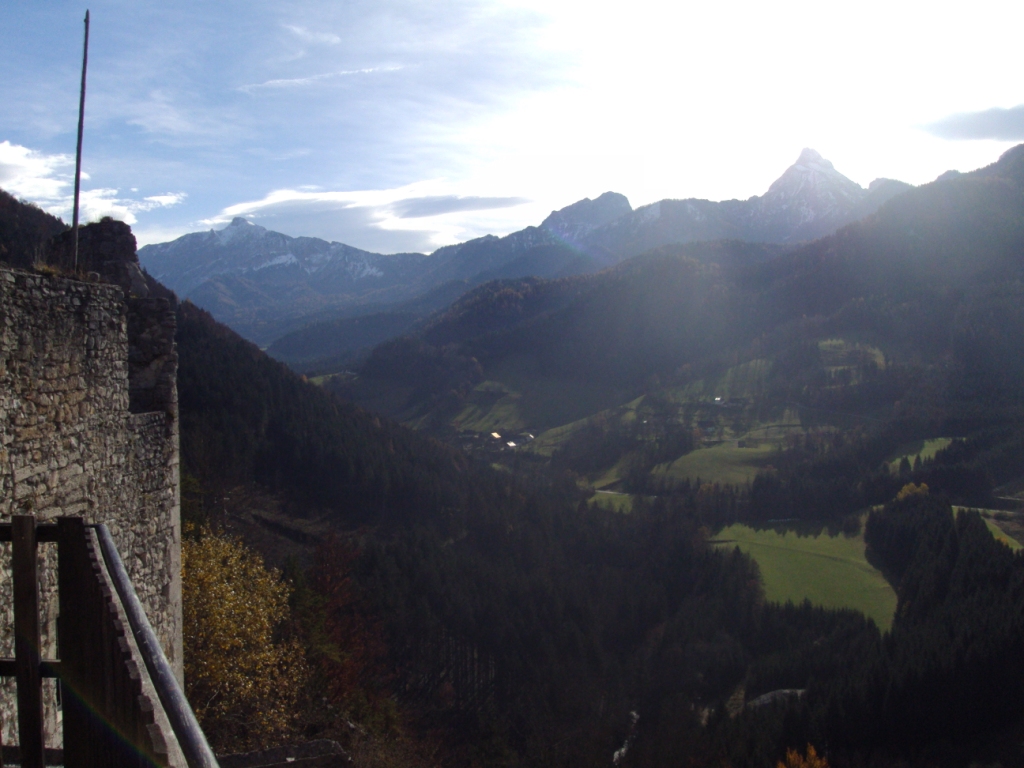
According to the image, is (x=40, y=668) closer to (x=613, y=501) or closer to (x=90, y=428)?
(x=90, y=428)

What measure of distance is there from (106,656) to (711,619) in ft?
306

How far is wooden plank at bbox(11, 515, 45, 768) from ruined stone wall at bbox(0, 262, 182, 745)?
2.80 metres

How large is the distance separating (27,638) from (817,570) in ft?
384

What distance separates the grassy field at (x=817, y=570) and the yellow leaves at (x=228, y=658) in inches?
3484

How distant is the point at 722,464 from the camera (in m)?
165

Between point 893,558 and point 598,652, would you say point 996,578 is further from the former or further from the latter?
point 598,652

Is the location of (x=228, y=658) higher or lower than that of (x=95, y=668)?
lower

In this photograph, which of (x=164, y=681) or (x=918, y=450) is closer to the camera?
(x=164, y=681)

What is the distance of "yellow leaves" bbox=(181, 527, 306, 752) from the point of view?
17.4 metres

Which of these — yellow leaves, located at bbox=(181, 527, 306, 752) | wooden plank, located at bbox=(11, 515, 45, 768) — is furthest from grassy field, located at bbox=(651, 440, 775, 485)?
wooden plank, located at bbox=(11, 515, 45, 768)

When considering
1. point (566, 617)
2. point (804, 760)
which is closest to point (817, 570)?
point (566, 617)

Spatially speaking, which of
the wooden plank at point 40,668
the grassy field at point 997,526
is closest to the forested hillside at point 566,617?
the grassy field at point 997,526

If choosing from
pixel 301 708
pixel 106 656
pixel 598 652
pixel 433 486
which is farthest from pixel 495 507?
pixel 106 656

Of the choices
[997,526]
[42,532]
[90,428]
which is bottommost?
[997,526]
